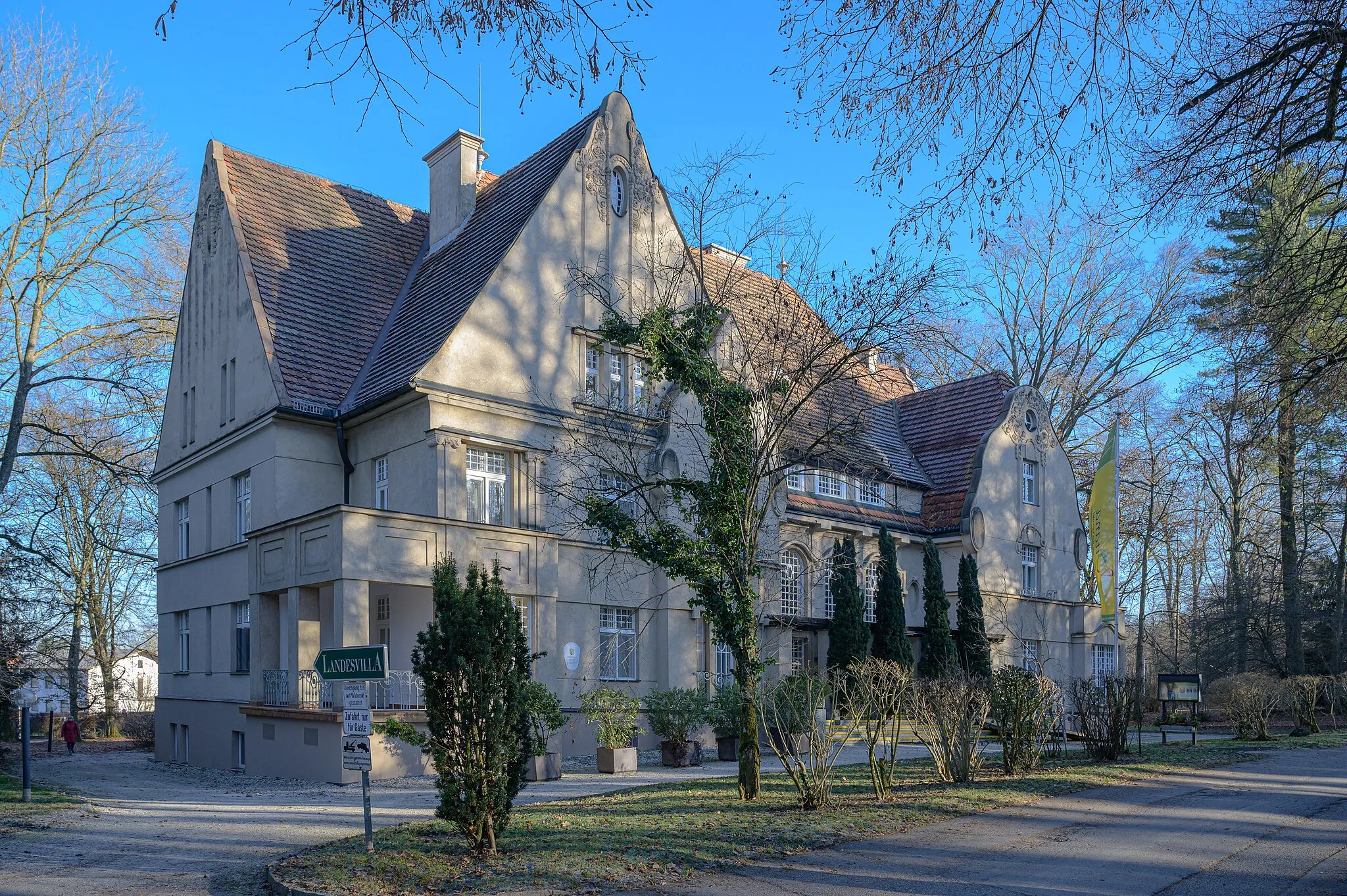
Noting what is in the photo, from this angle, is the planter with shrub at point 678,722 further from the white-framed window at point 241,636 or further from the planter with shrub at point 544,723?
the white-framed window at point 241,636

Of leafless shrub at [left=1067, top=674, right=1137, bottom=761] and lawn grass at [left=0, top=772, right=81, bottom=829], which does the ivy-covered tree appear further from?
leafless shrub at [left=1067, top=674, right=1137, bottom=761]

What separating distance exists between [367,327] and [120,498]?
20944 millimetres

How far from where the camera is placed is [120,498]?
42.5m

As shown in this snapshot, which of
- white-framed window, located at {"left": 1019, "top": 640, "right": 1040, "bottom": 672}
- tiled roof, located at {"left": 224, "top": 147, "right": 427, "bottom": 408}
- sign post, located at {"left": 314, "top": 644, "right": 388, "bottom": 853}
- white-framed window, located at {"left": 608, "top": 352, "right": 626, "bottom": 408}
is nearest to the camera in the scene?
sign post, located at {"left": 314, "top": 644, "right": 388, "bottom": 853}

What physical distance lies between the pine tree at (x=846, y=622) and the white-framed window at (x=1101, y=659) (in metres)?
12.5

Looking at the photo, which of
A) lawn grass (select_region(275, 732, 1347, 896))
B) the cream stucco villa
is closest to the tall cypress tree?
the cream stucco villa

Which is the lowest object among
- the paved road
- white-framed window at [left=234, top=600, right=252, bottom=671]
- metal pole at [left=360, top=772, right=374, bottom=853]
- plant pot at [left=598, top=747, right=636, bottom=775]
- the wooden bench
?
the wooden bench

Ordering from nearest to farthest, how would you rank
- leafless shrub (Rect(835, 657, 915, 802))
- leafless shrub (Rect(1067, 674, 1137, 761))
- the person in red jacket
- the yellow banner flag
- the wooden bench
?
leafless shrub (Rect(835, 657, 915, 802)), leafless shrub (Rect(1067, 674, 1137, 761)), the wooden bench, the yellow banner flag, the person in red jacket

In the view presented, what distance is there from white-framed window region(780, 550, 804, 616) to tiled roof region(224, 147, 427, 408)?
13.6 metres

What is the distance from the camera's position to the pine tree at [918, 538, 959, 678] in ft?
108

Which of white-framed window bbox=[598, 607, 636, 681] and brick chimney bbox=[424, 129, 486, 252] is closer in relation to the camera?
white-framed window bbox=[598, 607, 636, 681]

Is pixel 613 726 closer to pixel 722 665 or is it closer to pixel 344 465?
pixel 722 665

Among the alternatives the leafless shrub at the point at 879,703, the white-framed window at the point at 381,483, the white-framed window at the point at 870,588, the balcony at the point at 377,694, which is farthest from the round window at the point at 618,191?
the leafless shrub at the point at 879,703

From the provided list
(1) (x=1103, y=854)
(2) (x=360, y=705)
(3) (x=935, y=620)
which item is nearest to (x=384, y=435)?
(2) (x=360, y=705)
